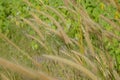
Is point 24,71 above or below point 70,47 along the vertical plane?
above

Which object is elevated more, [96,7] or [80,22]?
[80,22]

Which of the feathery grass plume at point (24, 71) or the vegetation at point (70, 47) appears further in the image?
the vegetation at point (70, 47)

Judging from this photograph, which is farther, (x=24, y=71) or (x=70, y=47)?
(x=70, y=47)

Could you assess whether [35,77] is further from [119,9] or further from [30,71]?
[119,9]

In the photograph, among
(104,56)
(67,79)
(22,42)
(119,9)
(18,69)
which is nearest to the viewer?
(18,69)

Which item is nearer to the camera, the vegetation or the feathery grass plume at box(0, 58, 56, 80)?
the feathery grass plume at box(0, 58, 56, 80)

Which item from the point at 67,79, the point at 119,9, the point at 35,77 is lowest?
the point at 67,79

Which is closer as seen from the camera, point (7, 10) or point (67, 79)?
point (67, 79)

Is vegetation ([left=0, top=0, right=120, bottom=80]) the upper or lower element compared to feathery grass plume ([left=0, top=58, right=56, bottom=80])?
lower

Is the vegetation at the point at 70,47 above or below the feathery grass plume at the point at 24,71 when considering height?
below

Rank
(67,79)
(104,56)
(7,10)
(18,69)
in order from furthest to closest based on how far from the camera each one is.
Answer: (7,10), (67,79), (104,56), (18,69)

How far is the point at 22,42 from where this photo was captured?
10.8 ft

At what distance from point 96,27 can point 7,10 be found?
3815 mm

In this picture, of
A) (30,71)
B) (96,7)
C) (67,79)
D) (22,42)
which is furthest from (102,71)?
(96,7)
